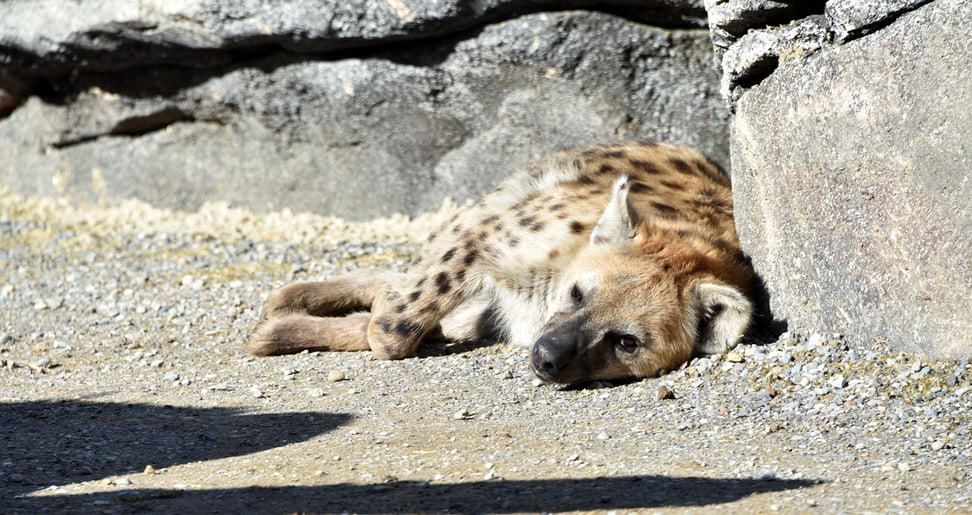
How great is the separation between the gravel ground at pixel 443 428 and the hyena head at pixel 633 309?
3.5 inches

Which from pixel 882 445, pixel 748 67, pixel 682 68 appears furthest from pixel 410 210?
pixel 882 445

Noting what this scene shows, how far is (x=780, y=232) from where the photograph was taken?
3824 mm

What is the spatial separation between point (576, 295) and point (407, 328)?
651 millimetres

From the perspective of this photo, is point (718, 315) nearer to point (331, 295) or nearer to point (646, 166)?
point (646, 166)

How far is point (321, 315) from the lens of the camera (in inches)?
190

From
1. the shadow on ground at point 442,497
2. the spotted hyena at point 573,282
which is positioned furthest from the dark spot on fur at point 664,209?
the shadow on ground at point 442,497

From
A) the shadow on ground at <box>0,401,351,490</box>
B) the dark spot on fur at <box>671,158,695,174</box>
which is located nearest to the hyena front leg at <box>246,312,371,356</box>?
the shadow on ground at <box>0,401,351,490</box>

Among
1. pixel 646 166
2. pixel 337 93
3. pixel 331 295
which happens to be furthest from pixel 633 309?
pixel 337 93

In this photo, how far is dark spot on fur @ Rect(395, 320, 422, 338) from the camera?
4172mm

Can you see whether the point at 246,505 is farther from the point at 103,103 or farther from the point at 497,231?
the point at 103,103

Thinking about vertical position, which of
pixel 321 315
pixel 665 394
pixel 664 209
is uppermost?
pixel 664 209

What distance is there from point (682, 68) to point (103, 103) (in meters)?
3.45

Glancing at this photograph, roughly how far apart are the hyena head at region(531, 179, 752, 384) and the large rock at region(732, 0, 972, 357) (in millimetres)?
238

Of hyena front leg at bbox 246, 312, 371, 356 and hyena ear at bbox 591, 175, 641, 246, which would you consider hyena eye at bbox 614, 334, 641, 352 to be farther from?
hyena front leg at bbox 246, 312, 371, 356
